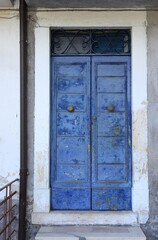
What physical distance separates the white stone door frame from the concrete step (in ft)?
0.33

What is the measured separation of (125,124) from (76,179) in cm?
110

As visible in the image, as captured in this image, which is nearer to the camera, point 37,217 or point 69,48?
point 37,217

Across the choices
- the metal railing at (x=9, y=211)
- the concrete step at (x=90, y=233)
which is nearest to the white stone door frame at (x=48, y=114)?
the concrete step at (x=90, y=233)

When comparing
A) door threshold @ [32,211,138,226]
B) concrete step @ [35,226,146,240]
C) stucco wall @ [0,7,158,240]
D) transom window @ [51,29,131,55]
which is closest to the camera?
concrete step @ [35,226,146,240]

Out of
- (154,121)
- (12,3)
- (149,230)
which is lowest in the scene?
(149,230)

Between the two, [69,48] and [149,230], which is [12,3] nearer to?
[69,48]

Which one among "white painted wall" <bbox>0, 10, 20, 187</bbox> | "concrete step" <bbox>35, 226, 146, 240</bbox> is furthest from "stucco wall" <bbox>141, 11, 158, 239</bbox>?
"white painted wall" <bbox>0, 10, 20, 187</bbox>

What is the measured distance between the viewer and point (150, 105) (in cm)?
530

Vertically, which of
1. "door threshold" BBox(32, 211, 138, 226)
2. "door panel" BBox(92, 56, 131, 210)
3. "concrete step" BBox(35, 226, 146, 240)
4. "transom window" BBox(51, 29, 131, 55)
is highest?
"transom window" BBox(51, 29, 131, 55)

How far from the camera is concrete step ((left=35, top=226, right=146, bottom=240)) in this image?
4.73 metres

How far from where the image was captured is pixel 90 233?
486cm

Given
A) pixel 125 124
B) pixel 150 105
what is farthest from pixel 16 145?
pixel 150 105

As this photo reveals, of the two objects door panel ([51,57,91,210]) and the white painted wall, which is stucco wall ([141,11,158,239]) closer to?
door panel ([51,57,91,210])

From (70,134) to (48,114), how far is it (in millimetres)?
454
